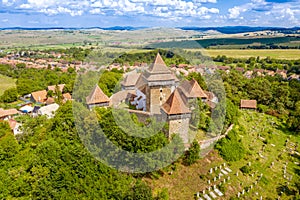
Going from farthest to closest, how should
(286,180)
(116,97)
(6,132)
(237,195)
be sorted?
(116,97) < (6,132) < (286,180) < (237,195)

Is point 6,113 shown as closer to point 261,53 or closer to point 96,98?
point 96,98

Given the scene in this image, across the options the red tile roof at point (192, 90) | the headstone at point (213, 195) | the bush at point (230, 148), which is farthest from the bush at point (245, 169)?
the red tile roof at point (192, 90)

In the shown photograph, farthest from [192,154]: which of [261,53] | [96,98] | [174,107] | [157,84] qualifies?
[261,53]

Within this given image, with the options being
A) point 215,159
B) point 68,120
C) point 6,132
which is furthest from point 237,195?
point 6,132

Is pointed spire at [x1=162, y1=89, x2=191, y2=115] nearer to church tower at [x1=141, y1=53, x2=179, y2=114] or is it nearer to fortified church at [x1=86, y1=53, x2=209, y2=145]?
fortified church at [x1=86, y1=53, x2=209, y2=145]

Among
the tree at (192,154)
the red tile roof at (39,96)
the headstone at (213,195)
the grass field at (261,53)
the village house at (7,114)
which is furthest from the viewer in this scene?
the grass field at (261,53)

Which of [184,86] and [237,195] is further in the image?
[184,86]

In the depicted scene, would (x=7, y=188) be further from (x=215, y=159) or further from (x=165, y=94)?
(x=215, y=159)

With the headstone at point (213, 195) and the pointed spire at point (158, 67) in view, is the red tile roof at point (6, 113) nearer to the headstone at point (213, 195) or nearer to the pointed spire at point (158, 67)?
the pointed spire at point (158, 67)

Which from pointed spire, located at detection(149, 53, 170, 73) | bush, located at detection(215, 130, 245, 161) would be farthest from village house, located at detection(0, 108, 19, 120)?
bush, located at detection(215, 130, 245, 161)
